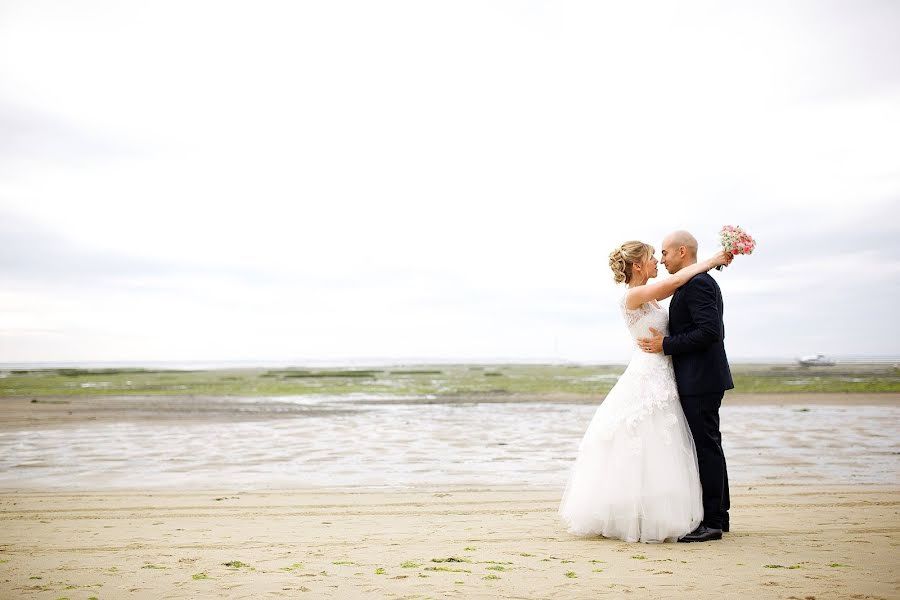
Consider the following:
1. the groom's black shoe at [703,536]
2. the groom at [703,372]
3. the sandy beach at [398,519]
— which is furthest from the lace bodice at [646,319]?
the sandy beach at [398,519]

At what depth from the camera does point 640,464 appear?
6.50 meters

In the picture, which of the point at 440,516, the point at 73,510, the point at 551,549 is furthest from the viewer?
the point at 73,510

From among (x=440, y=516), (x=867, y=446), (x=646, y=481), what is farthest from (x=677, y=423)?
(x=867, y=446)

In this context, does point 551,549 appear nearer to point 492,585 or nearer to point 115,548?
point 492,585

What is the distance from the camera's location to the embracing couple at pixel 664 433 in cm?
644

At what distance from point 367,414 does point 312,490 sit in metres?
15.6

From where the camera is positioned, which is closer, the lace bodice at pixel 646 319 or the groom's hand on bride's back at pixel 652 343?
the groom's hand on bride's back at pixel 652 343

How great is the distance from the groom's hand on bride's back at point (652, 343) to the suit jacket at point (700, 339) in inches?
3.8

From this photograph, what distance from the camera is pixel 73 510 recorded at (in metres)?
9.09

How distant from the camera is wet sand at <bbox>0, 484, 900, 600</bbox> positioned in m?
4.93

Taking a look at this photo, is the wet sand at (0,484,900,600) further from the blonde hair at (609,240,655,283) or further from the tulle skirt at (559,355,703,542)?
the blonde hair at (609,240,655,283)

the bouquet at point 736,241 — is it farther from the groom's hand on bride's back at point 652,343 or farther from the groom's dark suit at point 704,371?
the groom's hand on bride's back at point 652,343

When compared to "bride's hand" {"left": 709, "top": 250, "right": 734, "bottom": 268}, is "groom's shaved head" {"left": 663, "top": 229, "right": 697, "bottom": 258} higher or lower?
higher

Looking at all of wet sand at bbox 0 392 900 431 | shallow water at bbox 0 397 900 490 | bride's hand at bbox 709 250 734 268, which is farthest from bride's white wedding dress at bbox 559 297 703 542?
wet sand at bbox 0 392 900 431
